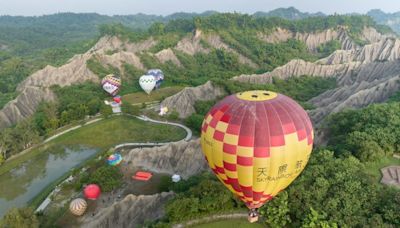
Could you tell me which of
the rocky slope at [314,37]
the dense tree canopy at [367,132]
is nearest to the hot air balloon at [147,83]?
the dense tree canopy at [367,132]

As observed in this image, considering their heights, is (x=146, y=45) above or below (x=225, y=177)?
below

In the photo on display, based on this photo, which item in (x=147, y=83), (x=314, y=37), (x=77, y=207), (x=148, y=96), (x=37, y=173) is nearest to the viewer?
A: (x=77, y=207)

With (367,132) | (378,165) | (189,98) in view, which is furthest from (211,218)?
(189,98)

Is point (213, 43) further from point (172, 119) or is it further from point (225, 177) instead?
point (225, 177)

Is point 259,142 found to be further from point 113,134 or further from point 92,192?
point 113,134

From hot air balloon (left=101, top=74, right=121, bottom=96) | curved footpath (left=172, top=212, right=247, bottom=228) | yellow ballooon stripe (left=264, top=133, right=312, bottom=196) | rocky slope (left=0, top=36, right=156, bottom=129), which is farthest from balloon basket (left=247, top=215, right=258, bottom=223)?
rocky slope (left=0, top=36, right=156, bottom=129)

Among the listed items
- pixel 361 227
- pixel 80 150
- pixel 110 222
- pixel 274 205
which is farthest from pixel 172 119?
pixel 361 227

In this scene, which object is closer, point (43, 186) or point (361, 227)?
point (361, 227)
